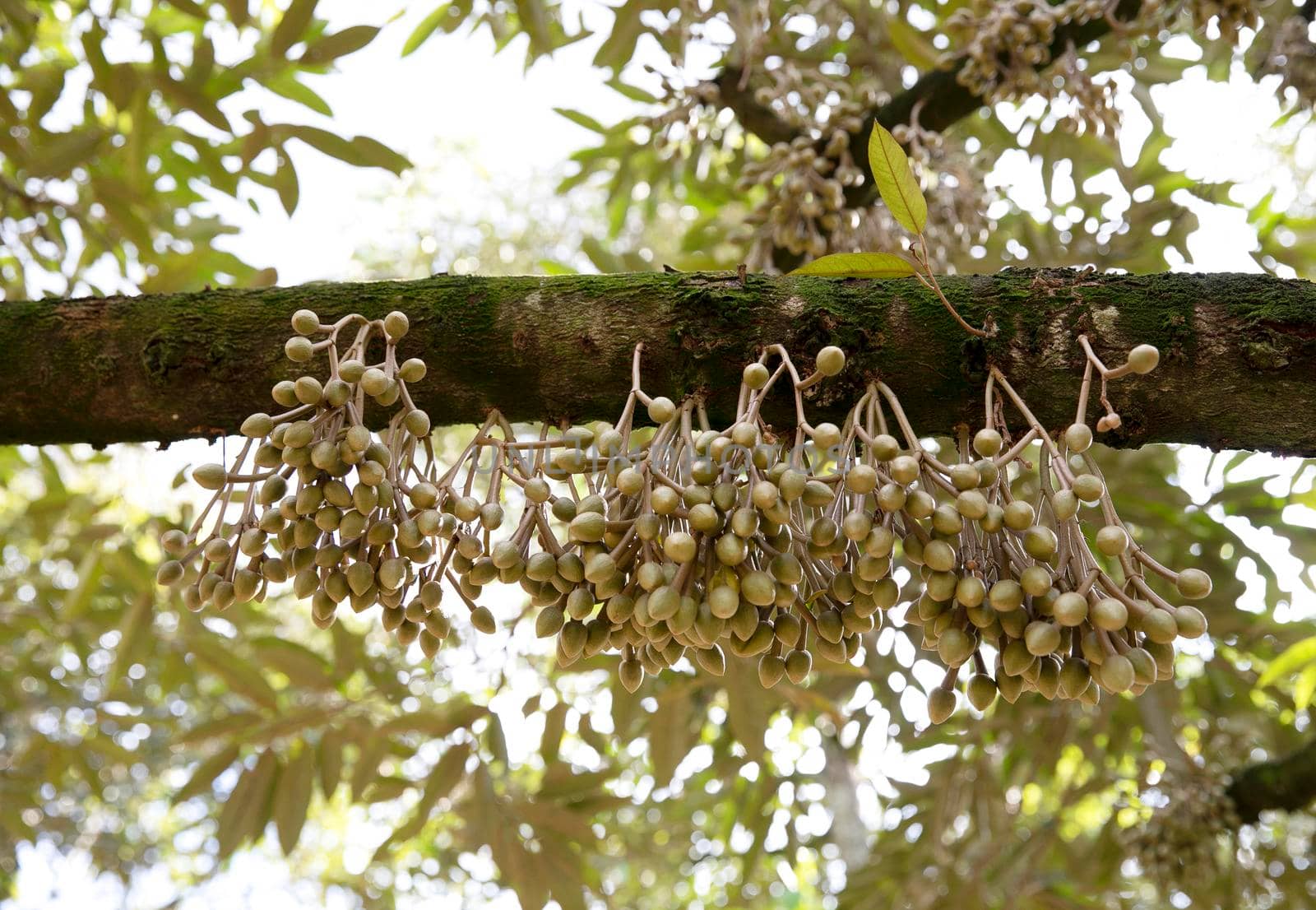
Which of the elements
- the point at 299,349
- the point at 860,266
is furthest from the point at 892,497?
the point at 299,349

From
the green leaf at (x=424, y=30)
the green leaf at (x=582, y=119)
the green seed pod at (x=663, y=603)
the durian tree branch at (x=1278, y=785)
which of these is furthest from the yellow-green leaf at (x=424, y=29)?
the durian tree branch at (x=1278, y=785)

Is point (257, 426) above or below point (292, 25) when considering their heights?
below

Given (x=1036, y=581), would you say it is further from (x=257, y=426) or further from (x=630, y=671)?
(x=257, y=426)

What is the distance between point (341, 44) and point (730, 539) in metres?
1.94

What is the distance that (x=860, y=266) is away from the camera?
48.6 inches

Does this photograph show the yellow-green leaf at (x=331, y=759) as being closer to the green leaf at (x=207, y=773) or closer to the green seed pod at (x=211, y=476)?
the green leaf at (x=207, y=773)

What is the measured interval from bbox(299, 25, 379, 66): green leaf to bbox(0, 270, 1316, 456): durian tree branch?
1.19m

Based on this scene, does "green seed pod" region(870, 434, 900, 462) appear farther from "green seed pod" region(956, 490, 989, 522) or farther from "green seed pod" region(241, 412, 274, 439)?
"green seed pod" region(241, 412, 274, 439)

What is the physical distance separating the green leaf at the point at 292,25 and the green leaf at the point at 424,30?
0.69m

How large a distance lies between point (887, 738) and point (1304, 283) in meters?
2.25

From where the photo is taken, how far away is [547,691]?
2.57 metres

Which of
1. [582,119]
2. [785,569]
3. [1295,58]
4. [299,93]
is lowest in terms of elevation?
[785,569]

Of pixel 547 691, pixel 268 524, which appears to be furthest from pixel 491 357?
pixel 547 691

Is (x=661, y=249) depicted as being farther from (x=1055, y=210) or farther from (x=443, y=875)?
(x=443, y=875)
